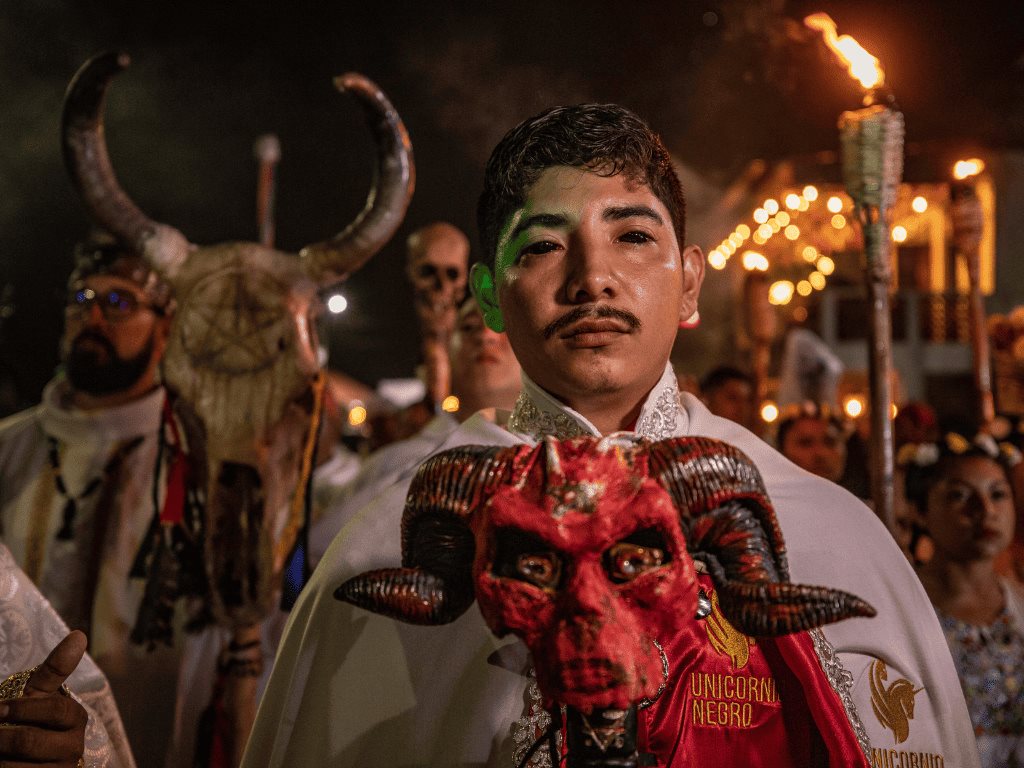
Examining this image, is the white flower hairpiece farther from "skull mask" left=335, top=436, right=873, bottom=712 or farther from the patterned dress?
"skull mask" left=335, top=436, right=873, bottom=712

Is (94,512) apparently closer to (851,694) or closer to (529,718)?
(529,718)

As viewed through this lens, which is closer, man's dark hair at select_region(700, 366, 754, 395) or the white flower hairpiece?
the white flower hairpiece

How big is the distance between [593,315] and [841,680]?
83 centimetres

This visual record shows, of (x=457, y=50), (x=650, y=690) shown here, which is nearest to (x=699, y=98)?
(x=457, y=50)

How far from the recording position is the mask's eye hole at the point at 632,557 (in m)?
1.37

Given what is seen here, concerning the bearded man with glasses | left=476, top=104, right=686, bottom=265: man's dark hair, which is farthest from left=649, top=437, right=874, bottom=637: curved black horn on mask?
the bearded man with glasses

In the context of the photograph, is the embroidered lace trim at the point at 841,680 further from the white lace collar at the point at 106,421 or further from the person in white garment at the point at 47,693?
the white lace collar at the point at 106,421

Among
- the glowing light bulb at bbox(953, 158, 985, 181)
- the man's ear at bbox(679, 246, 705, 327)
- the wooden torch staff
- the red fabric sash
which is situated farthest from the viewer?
the glowing light bulb at bbox(953, 158, 985, 181)

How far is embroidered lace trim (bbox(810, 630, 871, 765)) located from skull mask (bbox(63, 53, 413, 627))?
1976 millimetres

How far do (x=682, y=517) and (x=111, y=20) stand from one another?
5.23 meters

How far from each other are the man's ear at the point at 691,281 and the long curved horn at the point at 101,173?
2.22 m

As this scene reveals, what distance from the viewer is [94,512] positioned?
14.3ft

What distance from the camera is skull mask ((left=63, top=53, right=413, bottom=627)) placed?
3354mm

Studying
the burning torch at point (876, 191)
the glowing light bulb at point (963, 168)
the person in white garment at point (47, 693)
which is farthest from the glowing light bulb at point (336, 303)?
the glowing light bulb at point (963, 168)
